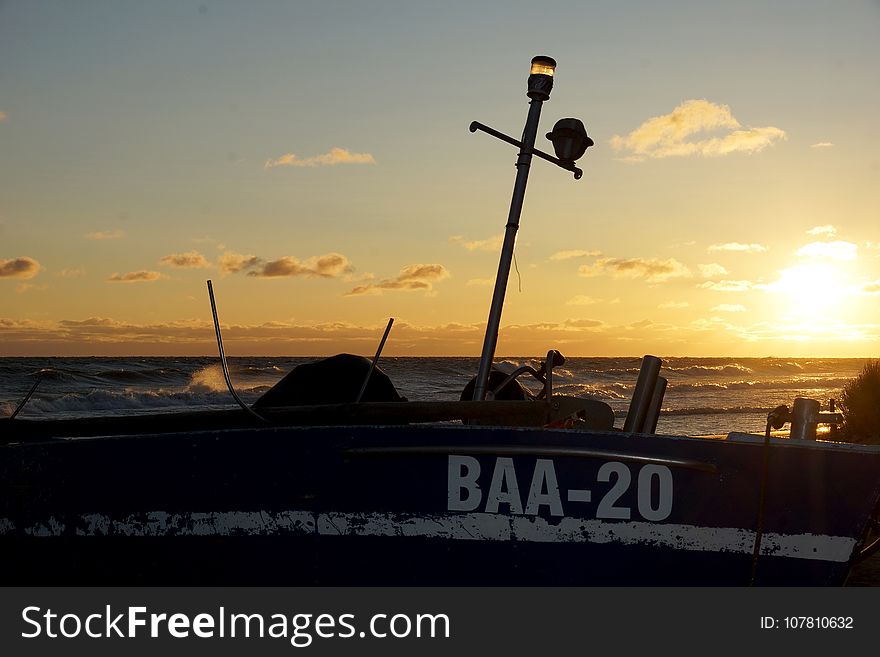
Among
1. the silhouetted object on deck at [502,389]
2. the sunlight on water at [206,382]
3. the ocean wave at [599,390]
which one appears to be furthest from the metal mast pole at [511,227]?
the ocean wave at [599,390]

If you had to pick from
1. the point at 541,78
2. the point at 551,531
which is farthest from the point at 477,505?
the point at 541,78

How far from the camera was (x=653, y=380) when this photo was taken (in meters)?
4.71

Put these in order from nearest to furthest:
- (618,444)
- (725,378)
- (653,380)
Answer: (618,444)
(653,380)
(725,378)

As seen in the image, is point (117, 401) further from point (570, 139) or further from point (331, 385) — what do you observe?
point (570, 139)

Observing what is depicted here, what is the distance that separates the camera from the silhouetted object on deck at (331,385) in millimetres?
5961

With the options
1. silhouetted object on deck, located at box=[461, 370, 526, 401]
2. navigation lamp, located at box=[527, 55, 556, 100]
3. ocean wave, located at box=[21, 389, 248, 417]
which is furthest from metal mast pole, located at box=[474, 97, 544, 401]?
ocean wave, located at box=[21, 389, 248, 417]

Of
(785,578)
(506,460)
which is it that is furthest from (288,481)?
→ (785,578)

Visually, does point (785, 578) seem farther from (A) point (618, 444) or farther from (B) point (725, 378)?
(B) point (725, 378)

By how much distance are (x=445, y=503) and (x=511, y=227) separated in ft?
6.21

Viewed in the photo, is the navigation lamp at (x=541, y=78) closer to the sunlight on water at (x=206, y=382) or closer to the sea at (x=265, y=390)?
the sea at (x=265, y=390)

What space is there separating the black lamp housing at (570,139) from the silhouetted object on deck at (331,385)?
178 centimetres

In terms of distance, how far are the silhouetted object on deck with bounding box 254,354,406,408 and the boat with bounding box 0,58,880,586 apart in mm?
1282

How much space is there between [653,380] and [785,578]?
43.9 inches

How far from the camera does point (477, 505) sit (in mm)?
4219
